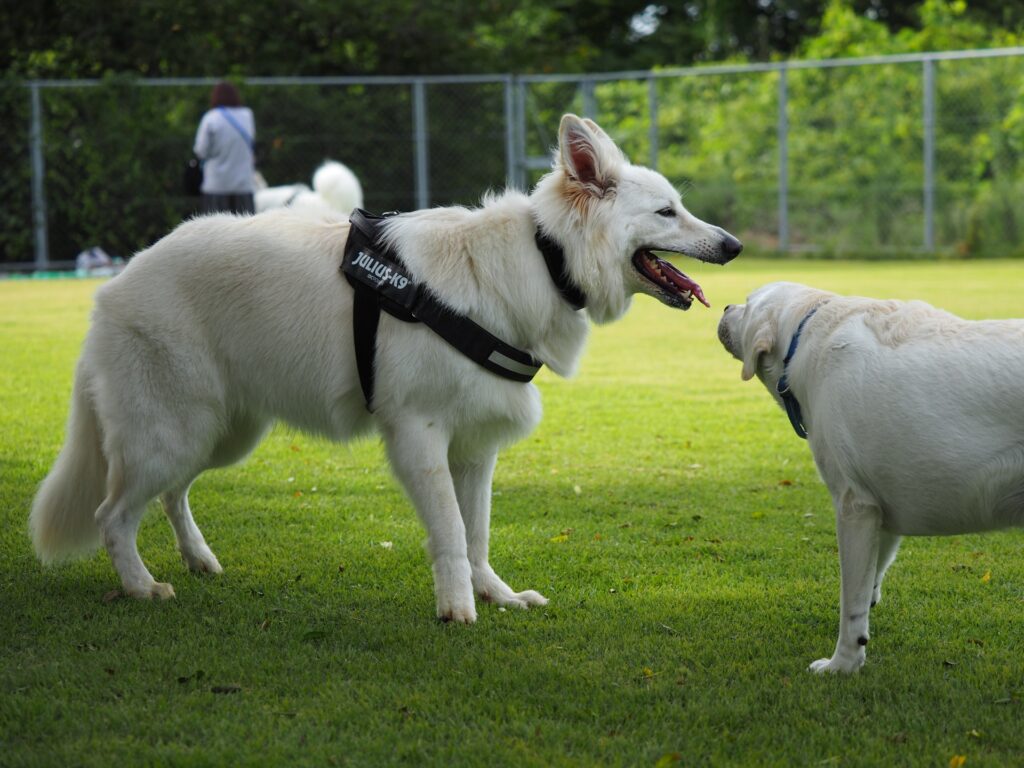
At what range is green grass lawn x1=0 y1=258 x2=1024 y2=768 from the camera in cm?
360

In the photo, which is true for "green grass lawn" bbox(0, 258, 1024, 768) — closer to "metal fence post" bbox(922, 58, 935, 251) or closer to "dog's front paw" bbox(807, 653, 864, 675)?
"dog's front paw" bbox(807, 653, 864, 675)

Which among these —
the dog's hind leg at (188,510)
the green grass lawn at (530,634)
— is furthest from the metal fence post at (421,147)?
the dog's hind leg at (188,510)

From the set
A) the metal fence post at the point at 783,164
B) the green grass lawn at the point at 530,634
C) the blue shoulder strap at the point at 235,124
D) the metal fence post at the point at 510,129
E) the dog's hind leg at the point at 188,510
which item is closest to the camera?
the green grass lawn at the point at 530,634

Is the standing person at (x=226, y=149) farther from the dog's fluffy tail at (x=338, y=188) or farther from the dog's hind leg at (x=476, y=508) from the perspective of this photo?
the dog's hind leg at (x=476, y=508)

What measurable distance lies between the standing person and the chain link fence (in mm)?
6137

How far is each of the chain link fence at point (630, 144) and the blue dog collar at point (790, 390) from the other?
59.8ft

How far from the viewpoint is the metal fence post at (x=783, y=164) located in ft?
73.3

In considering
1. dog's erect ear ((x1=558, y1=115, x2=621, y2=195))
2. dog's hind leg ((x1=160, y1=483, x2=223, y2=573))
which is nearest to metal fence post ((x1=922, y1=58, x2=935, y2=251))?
dog's erect ear ((x1=558, y1=115, x2=621, y2=195))

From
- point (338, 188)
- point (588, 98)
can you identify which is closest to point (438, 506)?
point (338, 188)

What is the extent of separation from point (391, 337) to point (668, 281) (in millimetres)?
1144

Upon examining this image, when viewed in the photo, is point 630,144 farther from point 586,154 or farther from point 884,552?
point 884,552

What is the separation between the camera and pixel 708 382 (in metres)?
10.6

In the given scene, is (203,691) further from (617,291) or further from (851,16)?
(851,16)

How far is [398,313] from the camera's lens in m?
4.84
